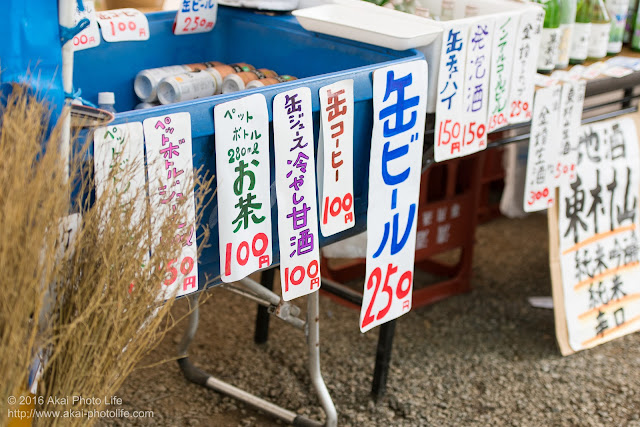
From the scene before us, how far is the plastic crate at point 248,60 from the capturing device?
1631mm

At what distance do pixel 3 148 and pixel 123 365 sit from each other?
1.39ft

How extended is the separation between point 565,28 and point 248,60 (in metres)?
0.97

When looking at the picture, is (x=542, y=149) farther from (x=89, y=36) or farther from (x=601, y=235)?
(x=89, y=36)

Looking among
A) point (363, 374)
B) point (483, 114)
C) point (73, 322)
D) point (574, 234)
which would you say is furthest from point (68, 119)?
point (574, 234)

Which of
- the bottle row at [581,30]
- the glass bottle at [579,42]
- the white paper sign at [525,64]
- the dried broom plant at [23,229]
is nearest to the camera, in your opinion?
the dried broom plant at [23,229]

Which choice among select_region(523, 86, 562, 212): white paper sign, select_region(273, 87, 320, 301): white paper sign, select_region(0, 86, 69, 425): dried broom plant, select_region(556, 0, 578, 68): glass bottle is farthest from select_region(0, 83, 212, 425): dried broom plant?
select_region(556, 0, 578, 68): glass bottle

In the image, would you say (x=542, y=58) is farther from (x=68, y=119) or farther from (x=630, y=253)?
(x=68, y=119)

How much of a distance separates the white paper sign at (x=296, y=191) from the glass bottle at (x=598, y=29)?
135cm

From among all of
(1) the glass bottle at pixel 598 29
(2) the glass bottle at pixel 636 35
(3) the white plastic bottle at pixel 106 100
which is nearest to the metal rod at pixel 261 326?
(3) the white plastic bottle at pixel 106 100

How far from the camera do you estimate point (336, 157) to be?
1725 millimetres

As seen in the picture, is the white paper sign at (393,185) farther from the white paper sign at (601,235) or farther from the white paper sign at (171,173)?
the white paper sign at (601,235)

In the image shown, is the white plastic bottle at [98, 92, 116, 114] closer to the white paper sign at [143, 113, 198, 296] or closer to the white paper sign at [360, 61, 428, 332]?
the white paper sign at [143, 113, 198, 296]

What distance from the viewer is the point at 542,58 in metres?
2.36

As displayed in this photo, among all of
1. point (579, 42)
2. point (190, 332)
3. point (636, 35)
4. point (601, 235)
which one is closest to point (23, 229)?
point (190, 332)
